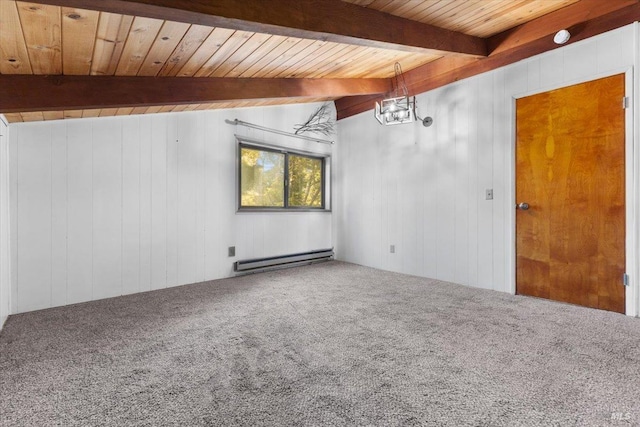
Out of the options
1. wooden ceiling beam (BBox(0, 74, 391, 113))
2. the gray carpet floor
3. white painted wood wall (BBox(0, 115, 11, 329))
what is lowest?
the gray carpet floor

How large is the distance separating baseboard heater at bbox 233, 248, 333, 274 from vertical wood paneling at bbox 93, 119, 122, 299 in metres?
1.35

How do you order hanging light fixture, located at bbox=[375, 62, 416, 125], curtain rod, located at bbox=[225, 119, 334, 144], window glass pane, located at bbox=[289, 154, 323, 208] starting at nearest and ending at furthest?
hanging light fixture, located at bbox=[375, 62, 416, 125]
curtain rod, located at bbox=[225, 119, 334, 144]
window glass pane, located at bbox=[289, 154, 323, 208]

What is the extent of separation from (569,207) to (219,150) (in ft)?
12.2

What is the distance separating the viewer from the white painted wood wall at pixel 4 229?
2439 millimetres

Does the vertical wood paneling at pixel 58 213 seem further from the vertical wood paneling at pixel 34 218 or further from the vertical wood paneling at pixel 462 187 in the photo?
the vertical wood paneling at pixel 462 187

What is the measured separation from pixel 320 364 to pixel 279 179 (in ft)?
11.0

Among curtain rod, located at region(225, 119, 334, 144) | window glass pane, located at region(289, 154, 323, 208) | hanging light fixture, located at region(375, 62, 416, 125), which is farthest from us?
window glass pane, located at region(289, 154, 323, 208)

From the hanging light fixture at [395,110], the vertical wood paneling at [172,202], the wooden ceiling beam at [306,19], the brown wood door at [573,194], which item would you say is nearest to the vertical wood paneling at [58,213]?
the vertical wood paneling at [172,202]

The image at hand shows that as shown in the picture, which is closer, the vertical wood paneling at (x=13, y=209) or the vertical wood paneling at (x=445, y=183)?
the vertical wood paneling at (x=13, y=209)

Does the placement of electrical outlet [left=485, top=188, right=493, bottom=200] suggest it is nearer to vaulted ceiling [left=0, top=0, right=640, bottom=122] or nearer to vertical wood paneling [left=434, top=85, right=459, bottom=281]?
vertical wood paneling [left=434, top=85, right=459, bottom=281]

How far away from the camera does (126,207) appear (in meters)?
3.35

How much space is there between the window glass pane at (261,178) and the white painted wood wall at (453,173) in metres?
1.12

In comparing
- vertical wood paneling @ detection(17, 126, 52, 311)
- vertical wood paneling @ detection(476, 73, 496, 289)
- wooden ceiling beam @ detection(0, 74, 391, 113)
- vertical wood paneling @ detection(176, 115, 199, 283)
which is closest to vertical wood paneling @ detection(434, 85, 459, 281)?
vertical wood paneling @ detection(476, 73, 496, 289)

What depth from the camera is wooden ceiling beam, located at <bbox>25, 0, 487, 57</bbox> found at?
1566 mm
